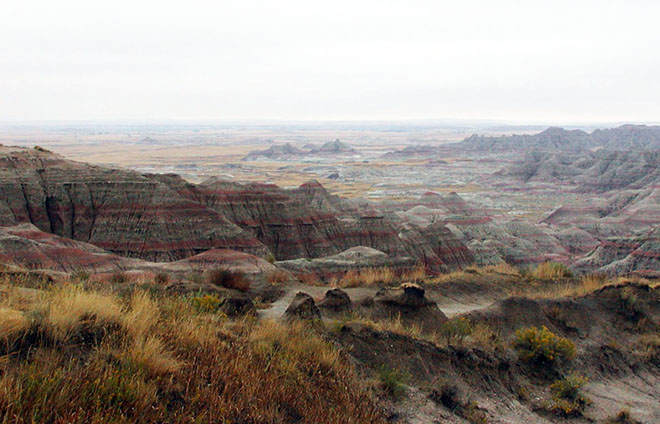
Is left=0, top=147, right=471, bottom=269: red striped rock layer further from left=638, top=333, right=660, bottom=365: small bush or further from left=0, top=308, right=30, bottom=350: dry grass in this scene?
left=0, top=308, right=30, bottom=350: dry grass

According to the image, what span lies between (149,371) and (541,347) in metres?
7.91

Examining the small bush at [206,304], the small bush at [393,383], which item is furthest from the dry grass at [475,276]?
the small bush at [393,383]

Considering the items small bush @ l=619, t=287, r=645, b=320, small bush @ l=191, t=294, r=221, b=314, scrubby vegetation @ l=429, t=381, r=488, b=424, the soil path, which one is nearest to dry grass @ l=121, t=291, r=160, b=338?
small bush @ l=191, t=294, r=221, b=314

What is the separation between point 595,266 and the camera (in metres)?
43.0

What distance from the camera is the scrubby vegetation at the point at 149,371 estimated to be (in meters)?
4.14

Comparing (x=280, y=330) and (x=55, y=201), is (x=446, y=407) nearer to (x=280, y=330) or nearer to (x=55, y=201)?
(x=280, y=330)

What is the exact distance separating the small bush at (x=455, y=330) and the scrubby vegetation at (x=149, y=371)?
147 inches

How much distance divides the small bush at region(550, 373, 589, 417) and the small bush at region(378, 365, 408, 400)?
2.87 m

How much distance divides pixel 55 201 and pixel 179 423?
34.8 metres

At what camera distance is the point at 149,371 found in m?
4.82

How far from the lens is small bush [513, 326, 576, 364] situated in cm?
995

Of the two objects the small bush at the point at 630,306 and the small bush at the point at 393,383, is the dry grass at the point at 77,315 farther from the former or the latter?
the small bush at the point at 630,306

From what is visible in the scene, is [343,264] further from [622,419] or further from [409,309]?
[622,419]

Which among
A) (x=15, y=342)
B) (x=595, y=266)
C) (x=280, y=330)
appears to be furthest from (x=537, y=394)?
(x=595, y=266)
